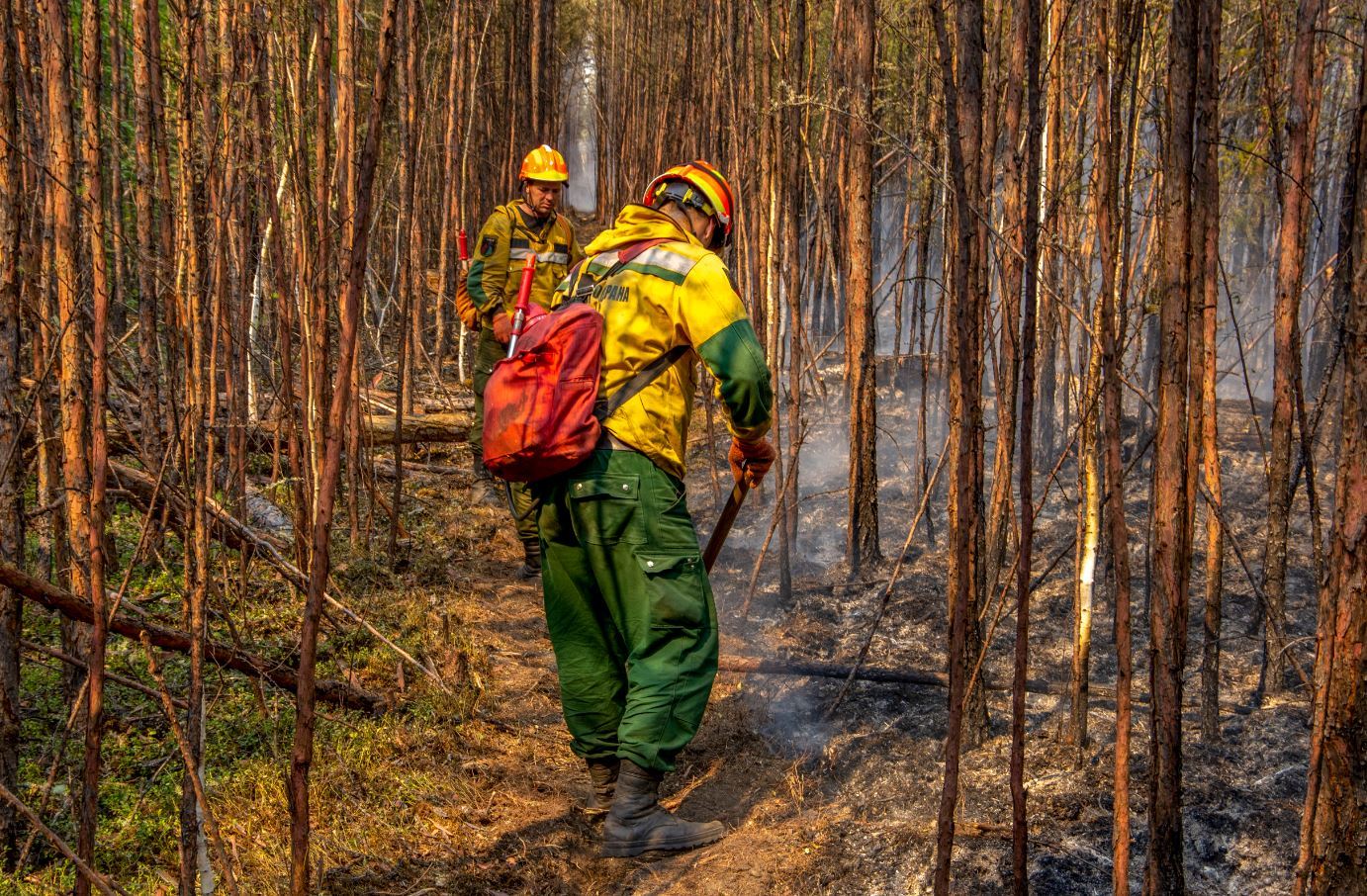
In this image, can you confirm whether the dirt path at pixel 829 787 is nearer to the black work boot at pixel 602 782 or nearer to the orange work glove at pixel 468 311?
the black work boot at pixel 602 782

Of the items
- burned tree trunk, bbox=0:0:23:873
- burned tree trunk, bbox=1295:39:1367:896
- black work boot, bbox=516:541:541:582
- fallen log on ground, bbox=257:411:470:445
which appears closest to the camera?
burned tree trunk, bbox=1295:39:1367:896

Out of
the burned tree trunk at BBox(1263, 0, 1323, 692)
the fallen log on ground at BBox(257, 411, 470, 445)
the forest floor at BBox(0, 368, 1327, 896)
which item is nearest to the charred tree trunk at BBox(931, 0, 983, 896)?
the forest floor at BBox(0, 368, 1327, 896)

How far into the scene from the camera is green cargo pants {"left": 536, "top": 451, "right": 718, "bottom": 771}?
292 centimetres

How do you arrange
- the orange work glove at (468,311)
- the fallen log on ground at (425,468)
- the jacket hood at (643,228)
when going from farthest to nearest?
1. the fallen log on ground at (425,468)
2. the orange work glove at (468,311)
3. the jacket hood at (643,228)

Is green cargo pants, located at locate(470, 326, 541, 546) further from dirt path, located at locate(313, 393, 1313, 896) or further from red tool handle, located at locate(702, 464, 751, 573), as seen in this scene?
red tool handle, located at locate(702, 464, 751, 573)

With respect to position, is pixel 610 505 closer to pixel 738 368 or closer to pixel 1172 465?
pixel 738 368

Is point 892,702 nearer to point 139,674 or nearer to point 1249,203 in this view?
point 139,674

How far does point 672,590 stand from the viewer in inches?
115

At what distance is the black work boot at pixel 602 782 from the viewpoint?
10.4 feet

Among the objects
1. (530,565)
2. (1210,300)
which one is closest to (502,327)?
(530,565)

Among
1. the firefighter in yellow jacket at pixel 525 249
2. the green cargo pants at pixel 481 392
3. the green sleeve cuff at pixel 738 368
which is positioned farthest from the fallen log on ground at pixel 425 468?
the green sleeve cuff at pixel 738 368

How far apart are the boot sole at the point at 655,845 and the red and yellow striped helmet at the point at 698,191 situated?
183 centimetres

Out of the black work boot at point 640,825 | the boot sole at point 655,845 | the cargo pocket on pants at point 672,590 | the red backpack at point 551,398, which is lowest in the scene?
the boot sole at point 655,845

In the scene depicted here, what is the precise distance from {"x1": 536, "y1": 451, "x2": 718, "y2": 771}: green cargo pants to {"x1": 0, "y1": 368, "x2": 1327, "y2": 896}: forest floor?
43 cm
